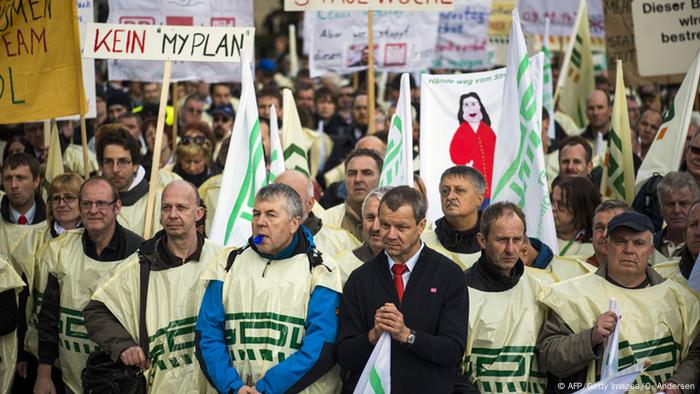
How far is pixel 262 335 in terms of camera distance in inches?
241

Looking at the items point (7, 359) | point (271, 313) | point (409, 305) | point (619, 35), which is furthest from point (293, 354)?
point (619, 35)

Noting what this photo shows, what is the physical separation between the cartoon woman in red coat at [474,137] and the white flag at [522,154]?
855 millimetres

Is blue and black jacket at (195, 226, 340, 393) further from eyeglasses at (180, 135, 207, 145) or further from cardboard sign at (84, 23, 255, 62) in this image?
eyeglasses at (180, 135, 207, 145)

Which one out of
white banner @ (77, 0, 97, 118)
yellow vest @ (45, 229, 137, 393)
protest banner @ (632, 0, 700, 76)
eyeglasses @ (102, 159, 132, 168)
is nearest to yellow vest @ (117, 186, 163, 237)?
eyeglasses @ (102, 159, 132, 168)

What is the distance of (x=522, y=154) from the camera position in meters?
7.96

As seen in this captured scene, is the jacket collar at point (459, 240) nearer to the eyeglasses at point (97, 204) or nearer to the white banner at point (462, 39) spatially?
the eyeglasses at point (97, 204)

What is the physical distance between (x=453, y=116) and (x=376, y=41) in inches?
172

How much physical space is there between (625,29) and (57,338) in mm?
7581

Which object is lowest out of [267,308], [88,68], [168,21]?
[267,308]

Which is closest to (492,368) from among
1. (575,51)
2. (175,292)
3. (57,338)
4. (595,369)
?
(595,369)

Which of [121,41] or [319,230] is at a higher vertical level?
[121,41]

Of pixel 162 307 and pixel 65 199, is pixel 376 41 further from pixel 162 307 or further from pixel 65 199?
pixel 162 307

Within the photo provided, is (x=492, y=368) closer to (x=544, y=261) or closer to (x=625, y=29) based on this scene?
(x=544, y=261)

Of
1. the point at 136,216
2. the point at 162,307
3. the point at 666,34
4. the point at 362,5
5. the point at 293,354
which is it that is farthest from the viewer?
the point at 666,34
